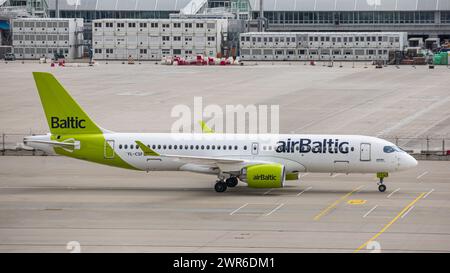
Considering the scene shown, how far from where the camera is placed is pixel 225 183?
62031mm

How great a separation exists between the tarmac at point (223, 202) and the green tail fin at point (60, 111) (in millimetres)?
3617

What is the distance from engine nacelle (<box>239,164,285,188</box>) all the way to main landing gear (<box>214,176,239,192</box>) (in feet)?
6.16


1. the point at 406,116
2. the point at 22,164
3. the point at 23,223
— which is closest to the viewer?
the point at 23,223

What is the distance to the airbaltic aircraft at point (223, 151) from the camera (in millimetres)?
61219

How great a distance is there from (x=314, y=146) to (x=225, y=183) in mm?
5688

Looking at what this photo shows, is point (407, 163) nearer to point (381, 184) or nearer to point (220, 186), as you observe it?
point (381, 184)

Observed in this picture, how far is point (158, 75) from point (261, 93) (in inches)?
1396

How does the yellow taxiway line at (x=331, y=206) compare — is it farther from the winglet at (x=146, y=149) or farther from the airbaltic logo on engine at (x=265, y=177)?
the winglet at (x=146, y=149)

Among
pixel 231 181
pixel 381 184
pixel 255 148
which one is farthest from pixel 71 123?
pixel 381 184

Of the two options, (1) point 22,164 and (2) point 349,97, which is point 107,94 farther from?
(1) point 22,164

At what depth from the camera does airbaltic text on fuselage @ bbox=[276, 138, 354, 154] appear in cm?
6150

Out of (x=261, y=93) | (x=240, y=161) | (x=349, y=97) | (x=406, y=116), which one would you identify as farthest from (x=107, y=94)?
(x=240, y=161)

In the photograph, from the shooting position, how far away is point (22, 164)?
74938 millimetres

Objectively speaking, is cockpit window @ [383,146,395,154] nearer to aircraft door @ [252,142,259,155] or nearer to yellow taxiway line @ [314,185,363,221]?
yellow taxiway line @ [314,185,363,221]
